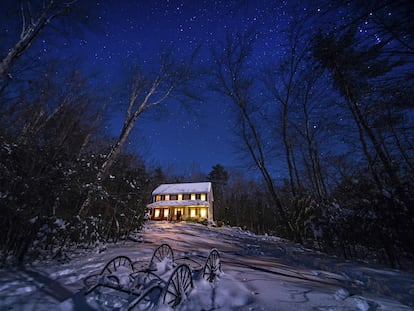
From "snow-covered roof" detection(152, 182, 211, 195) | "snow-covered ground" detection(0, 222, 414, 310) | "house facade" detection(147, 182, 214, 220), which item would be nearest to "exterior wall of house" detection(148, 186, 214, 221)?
"house facade" detection(147, 182, 214, 220)

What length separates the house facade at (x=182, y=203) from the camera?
91.1ft

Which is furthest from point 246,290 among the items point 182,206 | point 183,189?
point 183,189

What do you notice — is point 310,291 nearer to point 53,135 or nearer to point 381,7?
point 381,7

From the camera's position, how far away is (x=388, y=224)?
218 inches

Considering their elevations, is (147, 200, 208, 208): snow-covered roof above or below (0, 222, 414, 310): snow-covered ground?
above

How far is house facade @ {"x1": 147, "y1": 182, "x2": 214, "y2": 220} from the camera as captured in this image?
27.8m

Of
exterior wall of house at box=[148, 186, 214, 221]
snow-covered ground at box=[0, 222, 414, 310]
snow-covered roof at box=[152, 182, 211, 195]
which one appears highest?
snow-covered roof at box=[152, 182, 211, 195]

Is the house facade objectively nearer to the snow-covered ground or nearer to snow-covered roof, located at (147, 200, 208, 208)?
snow-covered roof, located at (147, 200, 208, 208)

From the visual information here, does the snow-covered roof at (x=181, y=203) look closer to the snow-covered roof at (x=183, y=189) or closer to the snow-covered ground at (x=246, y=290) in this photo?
the snow-covered roof at (x=183, y=189)

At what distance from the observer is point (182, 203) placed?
28172 mm

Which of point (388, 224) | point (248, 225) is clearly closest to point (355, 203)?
point (388, 224)

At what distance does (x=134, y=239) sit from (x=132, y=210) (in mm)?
1550

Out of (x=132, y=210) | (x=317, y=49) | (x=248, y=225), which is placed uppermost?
(x=317, y=49)

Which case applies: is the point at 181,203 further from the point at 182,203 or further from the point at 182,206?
the point at 182,206
